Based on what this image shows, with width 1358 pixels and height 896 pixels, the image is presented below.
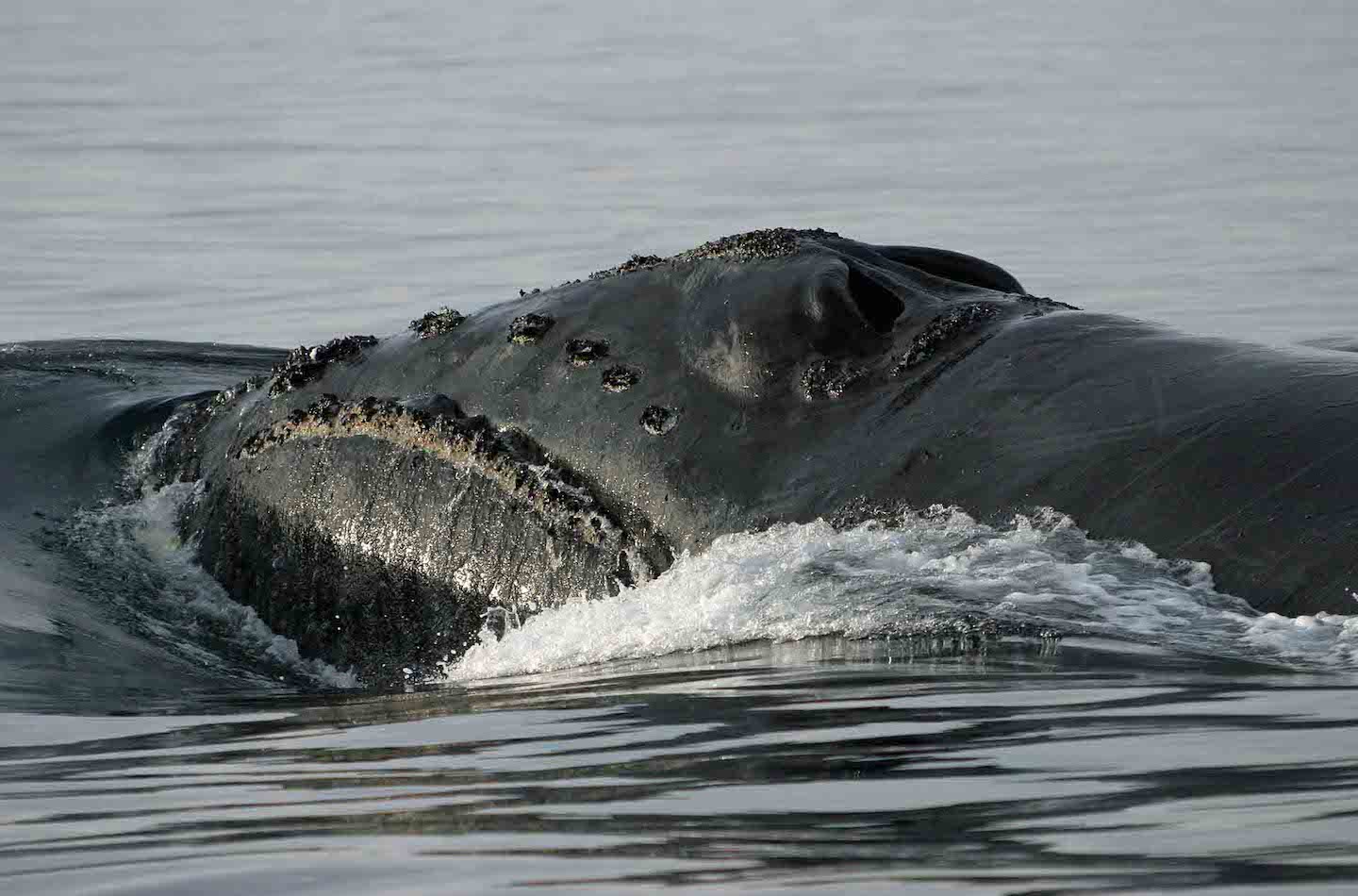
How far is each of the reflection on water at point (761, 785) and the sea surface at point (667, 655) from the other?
2 centimetres

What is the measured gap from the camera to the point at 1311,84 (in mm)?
36312

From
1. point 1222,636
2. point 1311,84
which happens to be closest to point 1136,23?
point 1311,84

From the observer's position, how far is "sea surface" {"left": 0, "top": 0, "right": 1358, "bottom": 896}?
13.8 feet

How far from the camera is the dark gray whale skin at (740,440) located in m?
6.75

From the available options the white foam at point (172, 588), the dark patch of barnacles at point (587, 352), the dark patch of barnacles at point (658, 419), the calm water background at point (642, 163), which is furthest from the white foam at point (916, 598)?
the calm water background at point (642, 163)

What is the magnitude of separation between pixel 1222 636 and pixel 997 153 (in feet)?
78.2

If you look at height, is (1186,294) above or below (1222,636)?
above

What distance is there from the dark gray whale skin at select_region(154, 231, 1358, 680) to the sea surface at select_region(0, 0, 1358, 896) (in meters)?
0.17

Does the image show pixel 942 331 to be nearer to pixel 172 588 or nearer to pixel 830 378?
pixel 830 378

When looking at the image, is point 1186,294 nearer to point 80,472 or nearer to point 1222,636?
point 80,472

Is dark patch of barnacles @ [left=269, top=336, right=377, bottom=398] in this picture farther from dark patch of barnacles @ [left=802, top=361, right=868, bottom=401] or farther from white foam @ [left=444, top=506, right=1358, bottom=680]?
dark patch of barnacles @ [left=802, top=361, right=868, bottom=401]

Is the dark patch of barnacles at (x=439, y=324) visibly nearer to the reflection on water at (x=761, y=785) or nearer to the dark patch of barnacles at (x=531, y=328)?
the dark patch of barnacles at (x=531, y=328)

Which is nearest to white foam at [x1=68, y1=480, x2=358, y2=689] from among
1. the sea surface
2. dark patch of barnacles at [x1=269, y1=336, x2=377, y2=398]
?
the sea surface

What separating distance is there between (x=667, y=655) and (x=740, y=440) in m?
1.09
